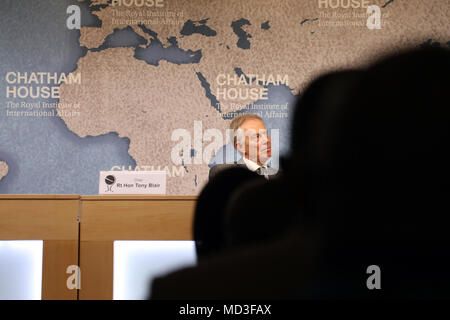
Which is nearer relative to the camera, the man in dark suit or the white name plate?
the man in dark suit

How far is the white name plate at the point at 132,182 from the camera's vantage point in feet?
8.83

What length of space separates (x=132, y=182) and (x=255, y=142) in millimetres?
861

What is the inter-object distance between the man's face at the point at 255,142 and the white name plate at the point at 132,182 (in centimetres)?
62

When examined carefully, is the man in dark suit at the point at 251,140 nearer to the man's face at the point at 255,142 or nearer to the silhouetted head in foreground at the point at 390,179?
the man's face at the point at 255,142

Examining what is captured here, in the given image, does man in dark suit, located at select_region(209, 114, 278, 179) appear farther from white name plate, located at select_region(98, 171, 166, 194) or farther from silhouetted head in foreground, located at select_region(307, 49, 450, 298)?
silhouetted head in foreground, located at select_region(307, 49, 450, 298)

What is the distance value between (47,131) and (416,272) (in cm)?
316

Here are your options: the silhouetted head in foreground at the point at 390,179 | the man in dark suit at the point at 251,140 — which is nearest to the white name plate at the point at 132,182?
the man in dark suit at the point at 251,140

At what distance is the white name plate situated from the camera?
269cm

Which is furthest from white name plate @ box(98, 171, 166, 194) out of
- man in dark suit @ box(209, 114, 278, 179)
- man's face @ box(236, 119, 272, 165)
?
man's face @ box(236, 119, 272, 165)

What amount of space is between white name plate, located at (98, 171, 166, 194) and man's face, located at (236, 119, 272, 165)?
62cm

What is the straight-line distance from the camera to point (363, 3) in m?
3.08

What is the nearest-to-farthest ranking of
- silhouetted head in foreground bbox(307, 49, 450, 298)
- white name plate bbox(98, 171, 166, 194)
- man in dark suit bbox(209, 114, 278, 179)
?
1. silhouetted head in foreground bbox(307, 49, 450, 298)
2. man in dark suit bbox(209, 114, 278, 179)
3. white name plate bbox(98, 171, 166, 194)

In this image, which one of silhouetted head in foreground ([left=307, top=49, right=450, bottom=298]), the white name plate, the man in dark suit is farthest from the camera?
the white name plate
